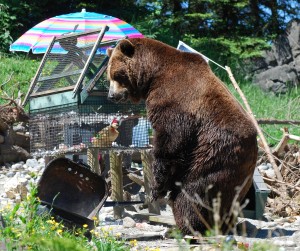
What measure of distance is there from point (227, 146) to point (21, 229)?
78.1 inches

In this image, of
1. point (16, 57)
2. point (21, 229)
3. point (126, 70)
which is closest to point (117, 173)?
point (126, 70)

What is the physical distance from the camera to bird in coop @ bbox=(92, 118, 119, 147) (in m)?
7.50

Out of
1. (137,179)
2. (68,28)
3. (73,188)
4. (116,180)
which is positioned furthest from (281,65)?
(73,188)

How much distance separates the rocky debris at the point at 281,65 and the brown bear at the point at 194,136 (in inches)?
480

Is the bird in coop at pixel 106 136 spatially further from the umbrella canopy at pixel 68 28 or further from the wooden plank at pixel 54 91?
the umbrella canopy at pixel 68 28

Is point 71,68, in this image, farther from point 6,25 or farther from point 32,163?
point 6,25

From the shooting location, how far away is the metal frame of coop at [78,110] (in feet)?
24.9

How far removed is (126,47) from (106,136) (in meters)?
1.48

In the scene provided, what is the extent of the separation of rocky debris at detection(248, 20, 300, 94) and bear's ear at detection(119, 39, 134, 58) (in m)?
12.1

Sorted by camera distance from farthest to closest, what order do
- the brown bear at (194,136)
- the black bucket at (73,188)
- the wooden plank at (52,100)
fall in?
1. the wooden plank at (52,100)
2. the black bucket at (73,188)
3. the brown bear at (194,136)

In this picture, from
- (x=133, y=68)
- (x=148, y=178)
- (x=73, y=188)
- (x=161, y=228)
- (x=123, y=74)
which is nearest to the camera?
(x=133, y=68)

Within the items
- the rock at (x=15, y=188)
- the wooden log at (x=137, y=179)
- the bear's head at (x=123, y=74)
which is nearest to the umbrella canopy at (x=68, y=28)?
the rock at (x=15, y=188)

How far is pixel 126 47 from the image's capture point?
6.30m

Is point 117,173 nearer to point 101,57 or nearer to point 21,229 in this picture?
point 101,57
